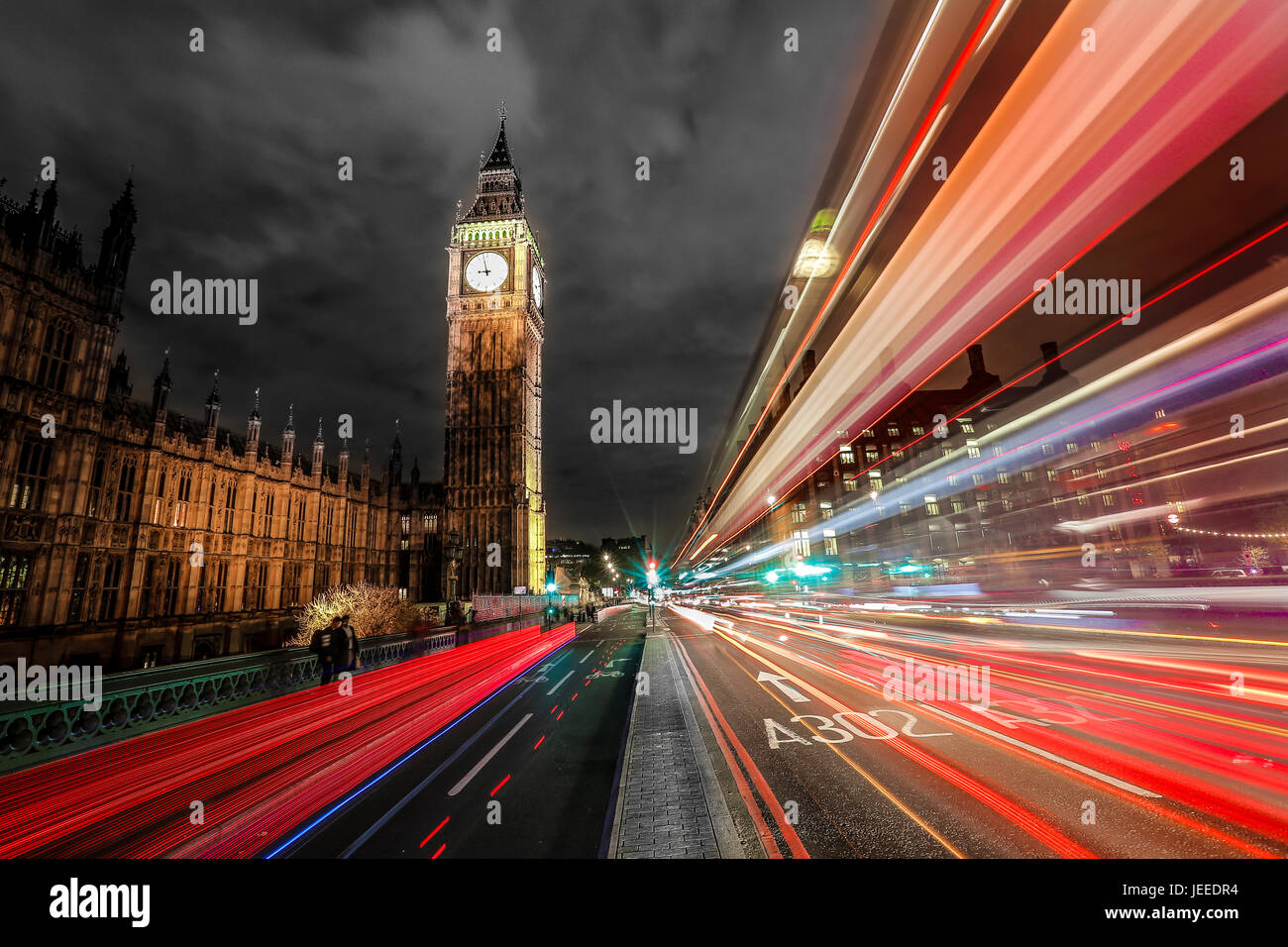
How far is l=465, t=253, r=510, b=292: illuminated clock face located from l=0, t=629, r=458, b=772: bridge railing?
197ft

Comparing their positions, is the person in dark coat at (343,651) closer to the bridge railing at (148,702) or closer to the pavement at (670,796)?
the bridge railing at (148,702)

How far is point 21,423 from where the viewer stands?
75.5ft

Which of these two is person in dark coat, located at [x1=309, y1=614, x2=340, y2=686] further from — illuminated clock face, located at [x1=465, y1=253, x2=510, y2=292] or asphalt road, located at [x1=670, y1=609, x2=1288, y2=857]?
illuminated clock face, located at [x1=465, y1=253, x2=510, y2=292]

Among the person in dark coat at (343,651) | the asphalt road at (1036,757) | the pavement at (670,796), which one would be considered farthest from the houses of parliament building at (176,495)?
the asphalt road at (1036,757)

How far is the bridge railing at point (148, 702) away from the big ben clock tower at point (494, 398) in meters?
43.9

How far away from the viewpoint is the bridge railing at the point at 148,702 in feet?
22.1

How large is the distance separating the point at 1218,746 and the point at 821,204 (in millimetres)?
10579

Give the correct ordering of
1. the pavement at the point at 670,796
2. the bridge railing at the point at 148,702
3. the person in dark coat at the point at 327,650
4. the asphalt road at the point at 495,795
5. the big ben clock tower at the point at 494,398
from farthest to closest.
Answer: the big ben clock tower at the point at 494,398 < the person in dark coat at the point at 327,650 < the bridge railing at the point at 148,702 < the asphalt road at the point at 495,795 < the pavement at the point at 670,796

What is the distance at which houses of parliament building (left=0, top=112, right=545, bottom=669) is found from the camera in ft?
76.4

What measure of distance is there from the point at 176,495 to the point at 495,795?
40.2m

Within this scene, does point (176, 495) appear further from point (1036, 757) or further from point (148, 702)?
point (1036, 757)

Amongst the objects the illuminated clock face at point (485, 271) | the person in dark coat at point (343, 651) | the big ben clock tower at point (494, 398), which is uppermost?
the illuminated clock face at point (485, 271)

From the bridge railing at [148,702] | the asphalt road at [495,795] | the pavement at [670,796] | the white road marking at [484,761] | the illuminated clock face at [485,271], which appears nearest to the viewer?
the pavement at [670,796]
